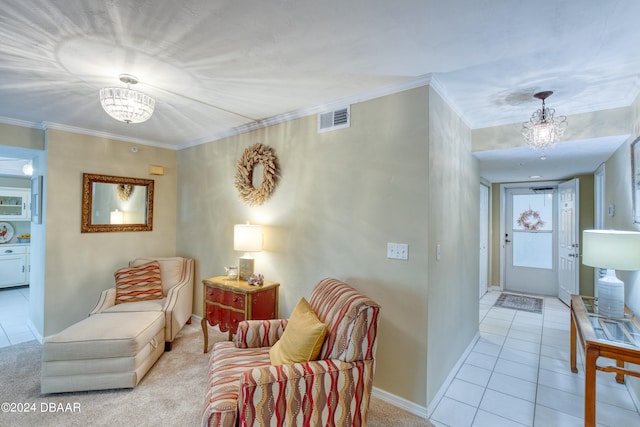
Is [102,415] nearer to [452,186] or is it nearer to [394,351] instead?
[394,351]

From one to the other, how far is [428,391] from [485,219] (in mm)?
4423

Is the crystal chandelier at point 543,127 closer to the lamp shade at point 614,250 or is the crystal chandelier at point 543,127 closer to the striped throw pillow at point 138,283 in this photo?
the lamp shade at point 614,250

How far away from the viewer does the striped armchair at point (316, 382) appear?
1486 mm

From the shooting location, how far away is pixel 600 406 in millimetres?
2377

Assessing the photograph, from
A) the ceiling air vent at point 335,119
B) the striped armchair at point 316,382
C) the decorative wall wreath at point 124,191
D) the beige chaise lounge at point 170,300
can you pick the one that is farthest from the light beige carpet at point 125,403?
the ceiling air vent at point 335,119

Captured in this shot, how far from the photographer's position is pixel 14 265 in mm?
5637

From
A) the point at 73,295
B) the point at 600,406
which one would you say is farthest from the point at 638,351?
the point at 73,295

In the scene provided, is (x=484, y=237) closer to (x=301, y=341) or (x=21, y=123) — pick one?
(x=301, y=341)

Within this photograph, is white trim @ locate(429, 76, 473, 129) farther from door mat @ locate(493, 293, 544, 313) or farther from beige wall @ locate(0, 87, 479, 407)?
door mat @ locate(493, 293, 544, 313)

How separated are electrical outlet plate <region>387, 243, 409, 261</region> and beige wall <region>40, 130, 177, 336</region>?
132 inches

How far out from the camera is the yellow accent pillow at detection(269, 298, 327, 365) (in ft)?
5.75

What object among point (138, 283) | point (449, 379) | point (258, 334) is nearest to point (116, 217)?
point (138, 283)

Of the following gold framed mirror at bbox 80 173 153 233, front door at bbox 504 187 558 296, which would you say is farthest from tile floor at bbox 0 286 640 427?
front door at bbox 504 187 558 296

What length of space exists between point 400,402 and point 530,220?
16.7 feet
